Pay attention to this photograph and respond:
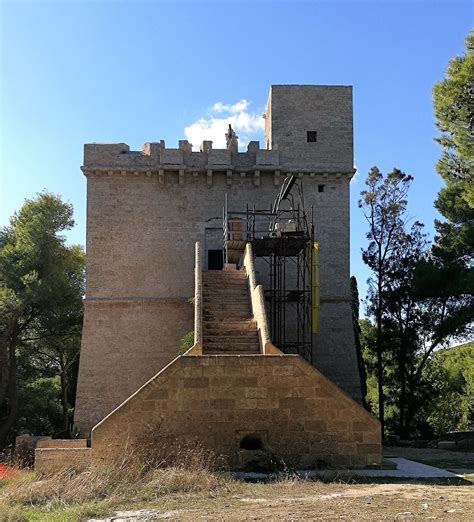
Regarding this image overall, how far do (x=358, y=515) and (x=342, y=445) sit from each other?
383cm

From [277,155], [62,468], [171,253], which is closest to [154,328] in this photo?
[171,253]

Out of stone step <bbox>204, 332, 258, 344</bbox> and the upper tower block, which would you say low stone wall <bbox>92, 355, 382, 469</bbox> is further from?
the upper tower block

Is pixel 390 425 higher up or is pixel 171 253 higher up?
pixel 171 253

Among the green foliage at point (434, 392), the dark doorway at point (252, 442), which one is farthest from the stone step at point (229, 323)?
the green foliage at point (434, 392)

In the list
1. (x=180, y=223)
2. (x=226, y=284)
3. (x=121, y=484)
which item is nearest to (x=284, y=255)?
(x=226, y=284)

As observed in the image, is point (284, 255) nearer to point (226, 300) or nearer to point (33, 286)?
point (226, 300)

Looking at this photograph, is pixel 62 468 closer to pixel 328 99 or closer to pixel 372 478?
pixel 372 478

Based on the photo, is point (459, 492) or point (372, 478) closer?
point (459, 492)

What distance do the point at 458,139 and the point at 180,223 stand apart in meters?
7.84

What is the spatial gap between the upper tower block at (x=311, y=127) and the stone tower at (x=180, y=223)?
30 millimetres

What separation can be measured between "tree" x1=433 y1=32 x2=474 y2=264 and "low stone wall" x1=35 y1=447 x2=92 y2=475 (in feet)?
36.7

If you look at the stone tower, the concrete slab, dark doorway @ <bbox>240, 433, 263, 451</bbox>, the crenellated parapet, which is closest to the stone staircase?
dark doorway @ <bbox>240, 433, 263, 451</bbox>

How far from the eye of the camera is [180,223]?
18047 mm

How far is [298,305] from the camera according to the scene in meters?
16.9
